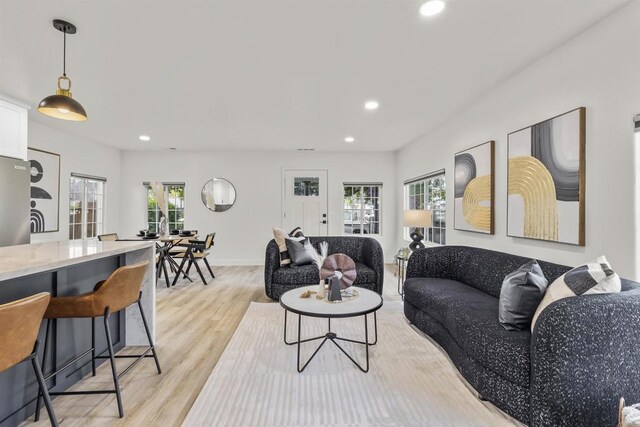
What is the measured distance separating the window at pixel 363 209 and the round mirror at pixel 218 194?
2542 mm

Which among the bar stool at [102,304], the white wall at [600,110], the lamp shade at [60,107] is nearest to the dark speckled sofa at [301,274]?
the white wall at [600,110]

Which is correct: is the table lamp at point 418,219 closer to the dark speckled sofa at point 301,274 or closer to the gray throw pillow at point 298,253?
the dark speckled sofa at point 301,274

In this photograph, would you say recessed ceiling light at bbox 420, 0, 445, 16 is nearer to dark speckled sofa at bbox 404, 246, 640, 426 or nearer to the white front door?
dark speckled sofa at bbox 404, 246, 640, 426

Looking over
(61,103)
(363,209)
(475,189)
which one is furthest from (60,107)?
(363,209)

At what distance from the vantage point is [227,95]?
338cm

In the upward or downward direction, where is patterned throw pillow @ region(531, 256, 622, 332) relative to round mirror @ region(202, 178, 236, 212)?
downward

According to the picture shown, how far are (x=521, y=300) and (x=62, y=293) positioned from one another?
2899mm

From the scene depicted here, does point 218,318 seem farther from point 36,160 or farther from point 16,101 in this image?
point 36,160

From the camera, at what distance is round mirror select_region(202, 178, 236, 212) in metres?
6.50

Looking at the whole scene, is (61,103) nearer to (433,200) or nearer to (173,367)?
(173,367)

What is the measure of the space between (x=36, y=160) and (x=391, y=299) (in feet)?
17.9

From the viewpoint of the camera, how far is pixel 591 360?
4.58 feet

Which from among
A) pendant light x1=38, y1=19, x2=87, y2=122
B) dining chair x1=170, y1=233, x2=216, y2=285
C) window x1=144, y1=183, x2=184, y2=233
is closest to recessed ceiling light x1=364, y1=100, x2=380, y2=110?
pendant light x1=38, y1=19, x2=87, y2=122

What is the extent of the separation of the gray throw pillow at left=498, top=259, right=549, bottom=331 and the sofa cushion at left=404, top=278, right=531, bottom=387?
0.05 metres
